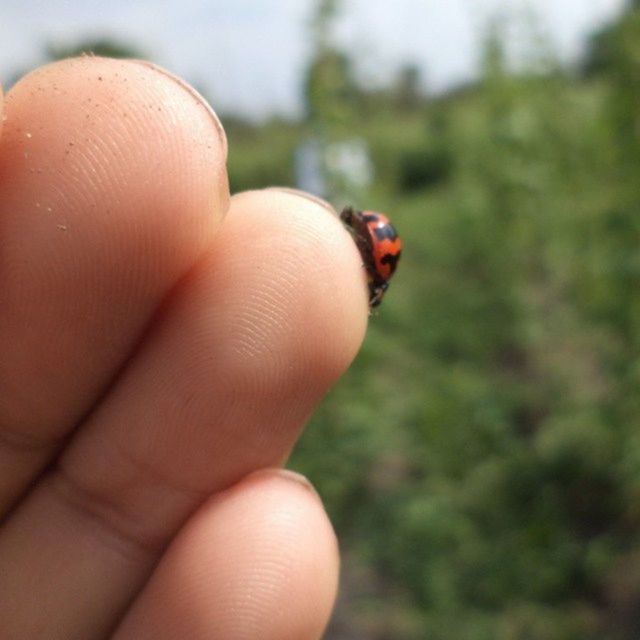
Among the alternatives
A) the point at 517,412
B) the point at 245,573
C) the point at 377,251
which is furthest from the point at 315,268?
the point at 517,412

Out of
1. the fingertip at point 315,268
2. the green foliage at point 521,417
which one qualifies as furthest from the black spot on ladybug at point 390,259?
the green foliage at point 521,417

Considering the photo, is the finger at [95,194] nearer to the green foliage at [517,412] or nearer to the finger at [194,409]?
the finger at [194,409]

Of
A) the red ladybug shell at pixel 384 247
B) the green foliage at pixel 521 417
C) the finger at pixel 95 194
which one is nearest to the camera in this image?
the finger at pixel 95 194

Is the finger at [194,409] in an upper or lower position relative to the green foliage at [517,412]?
upper

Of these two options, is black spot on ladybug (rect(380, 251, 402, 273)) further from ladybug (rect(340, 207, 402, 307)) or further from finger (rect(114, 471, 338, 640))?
finger (rect(114, 471, 338, 640))

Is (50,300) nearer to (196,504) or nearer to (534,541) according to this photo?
(196,504)

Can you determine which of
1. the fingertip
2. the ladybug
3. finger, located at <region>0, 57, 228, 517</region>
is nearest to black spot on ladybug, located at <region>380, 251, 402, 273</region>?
the ladybug

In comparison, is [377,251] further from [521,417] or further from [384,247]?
[521,417]

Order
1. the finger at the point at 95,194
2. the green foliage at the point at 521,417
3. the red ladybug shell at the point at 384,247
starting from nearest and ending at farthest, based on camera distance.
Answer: the finger at the point at 95,194, the red ladybug shell at the point at 384,247, the green foliage at the point at 521,417
